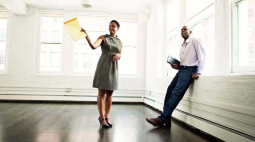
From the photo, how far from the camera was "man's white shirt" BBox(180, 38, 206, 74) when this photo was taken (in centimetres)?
280

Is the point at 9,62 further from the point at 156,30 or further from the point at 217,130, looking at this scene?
the point at 217,130

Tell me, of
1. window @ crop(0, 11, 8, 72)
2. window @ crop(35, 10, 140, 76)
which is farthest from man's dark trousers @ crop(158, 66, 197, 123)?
window @ crop(0, 11, 8, 72)

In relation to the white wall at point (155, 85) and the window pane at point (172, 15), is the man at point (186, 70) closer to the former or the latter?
the white wall at point (155, 85)

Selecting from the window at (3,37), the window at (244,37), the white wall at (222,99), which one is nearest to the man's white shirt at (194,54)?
the white wall at (222,99)

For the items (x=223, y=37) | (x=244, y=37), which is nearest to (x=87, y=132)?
(x=223, y=37)

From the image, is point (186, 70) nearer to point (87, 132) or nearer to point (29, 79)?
point (87, 132)

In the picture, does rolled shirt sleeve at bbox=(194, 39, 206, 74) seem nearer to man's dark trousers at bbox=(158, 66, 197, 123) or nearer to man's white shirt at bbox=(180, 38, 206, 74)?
man's white shirt at bbox=(180, 38, 206, 74)

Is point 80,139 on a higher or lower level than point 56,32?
lower

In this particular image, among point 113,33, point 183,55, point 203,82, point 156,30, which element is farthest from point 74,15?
point 203,82

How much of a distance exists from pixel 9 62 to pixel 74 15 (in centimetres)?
250

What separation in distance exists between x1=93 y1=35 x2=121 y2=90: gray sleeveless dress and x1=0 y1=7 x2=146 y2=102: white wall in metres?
3.43

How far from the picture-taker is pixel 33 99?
607 centimetres

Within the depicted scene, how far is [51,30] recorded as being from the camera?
6.37 meters

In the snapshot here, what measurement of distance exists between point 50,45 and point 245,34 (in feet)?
18.3
